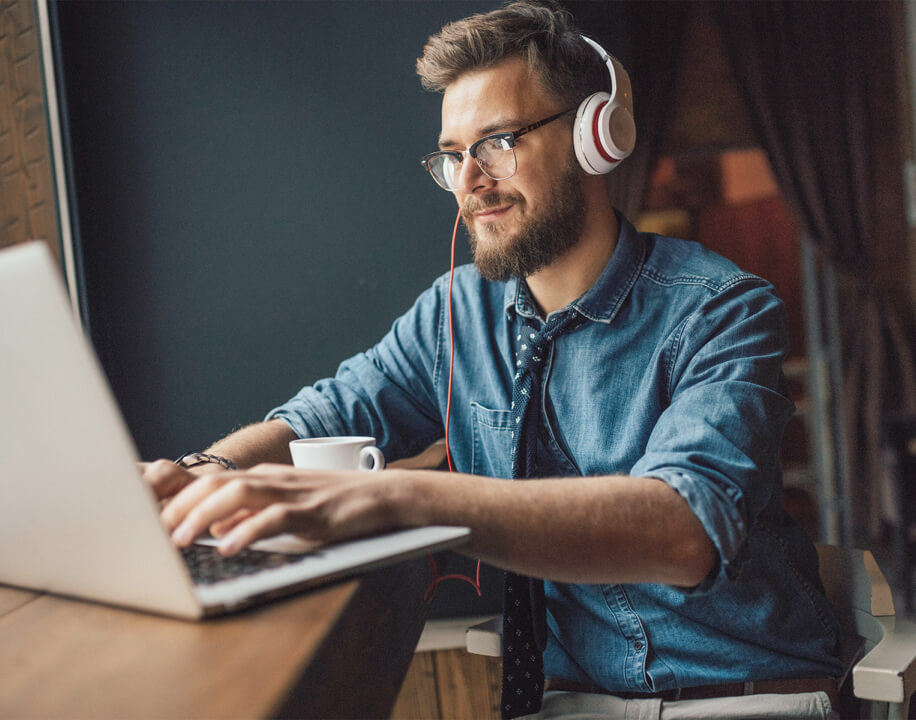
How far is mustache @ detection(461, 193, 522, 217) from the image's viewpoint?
1365 millimetres

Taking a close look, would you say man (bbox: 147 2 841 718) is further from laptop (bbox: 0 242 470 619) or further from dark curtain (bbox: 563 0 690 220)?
dark curtain (bbox: 563 0 690 220)

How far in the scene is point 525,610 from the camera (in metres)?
1.13

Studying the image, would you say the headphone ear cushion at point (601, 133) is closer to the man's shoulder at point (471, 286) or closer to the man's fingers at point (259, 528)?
the man's shoulder at point (471, 286)

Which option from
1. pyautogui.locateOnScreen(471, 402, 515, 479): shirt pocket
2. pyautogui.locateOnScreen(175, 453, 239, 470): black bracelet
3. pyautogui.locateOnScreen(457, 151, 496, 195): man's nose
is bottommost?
pyautogui.locateOnScreen(471, 402, 515, 479): shirt pocket

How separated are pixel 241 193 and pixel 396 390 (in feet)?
2.49

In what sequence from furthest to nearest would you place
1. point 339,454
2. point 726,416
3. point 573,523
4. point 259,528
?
1. point 339,454
2. point 726,416
3. point 573,523
4. point 259,528

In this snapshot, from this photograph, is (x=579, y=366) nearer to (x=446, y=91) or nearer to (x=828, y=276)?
(x=446, y=91)

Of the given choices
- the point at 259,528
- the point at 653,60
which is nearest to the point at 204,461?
the point at 259,528

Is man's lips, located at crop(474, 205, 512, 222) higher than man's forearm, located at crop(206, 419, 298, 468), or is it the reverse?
man's lips, located at crop(474, 205, 512, 222)

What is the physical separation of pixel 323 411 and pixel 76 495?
0.83 m

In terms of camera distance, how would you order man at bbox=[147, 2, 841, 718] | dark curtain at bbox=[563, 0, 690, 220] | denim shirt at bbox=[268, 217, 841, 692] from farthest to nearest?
dark curtain at bbox=[563, 0, 690, 220] < denim shirt at bbox=[268, 217, 841, 692] < man at bbox=[147, 2, 841, 718]

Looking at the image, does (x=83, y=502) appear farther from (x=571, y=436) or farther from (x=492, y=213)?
(x=492, y=213)

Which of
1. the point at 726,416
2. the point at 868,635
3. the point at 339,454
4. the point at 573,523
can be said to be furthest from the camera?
the point at 868,635

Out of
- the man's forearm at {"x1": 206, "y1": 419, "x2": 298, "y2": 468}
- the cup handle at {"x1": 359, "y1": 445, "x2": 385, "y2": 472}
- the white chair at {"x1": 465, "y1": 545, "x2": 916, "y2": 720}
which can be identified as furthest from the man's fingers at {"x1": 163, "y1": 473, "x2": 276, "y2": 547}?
the white chair at {"x1": 465, "y1": 545, "x2": 916, "y2": 720}
